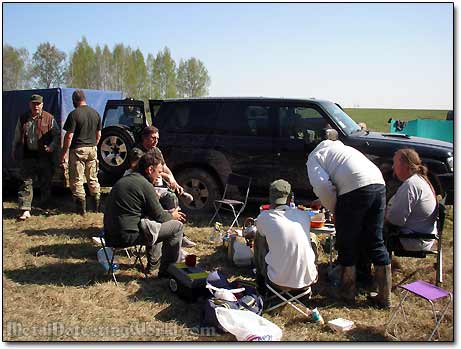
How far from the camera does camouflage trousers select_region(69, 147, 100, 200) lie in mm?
6668

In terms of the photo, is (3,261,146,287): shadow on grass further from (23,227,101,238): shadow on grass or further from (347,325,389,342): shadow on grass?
(347,325,389,342): shadow on grass

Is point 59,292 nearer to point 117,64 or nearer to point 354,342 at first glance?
point 354,342

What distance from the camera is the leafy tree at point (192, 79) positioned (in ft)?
Result: 163

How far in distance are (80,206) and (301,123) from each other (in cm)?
353

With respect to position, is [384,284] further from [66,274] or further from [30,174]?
[30,174]

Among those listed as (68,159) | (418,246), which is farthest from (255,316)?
(68,159)

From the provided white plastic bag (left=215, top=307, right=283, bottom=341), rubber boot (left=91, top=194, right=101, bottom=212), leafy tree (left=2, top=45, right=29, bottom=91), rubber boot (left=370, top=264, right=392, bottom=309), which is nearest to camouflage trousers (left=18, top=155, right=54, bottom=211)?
rubber boot (left=91, top=194, right=101, bottom=212)

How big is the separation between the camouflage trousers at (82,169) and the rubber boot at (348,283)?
4.24m

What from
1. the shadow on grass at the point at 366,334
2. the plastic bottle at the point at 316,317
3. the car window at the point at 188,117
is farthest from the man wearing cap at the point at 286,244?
the car window at the point at 188,117

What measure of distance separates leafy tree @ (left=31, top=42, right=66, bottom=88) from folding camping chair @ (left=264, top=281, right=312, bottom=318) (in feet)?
115

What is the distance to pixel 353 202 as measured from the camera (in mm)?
3924

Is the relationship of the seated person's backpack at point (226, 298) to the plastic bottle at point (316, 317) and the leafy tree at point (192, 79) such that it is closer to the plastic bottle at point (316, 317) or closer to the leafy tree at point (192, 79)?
the plastic bottle at point (316, 317)

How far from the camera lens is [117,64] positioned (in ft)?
Result: 157

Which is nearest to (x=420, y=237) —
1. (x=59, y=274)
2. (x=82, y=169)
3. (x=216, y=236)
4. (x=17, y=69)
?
Answer: (x=216, y=236)
